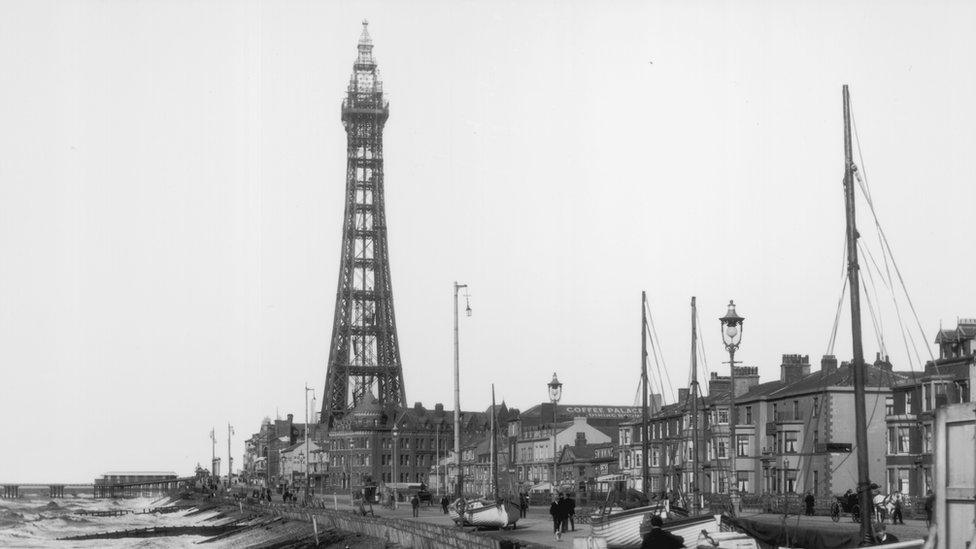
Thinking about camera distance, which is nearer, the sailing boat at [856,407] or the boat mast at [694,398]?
the sailing boat at [856,407]

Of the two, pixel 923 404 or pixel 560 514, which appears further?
pixel 923 404

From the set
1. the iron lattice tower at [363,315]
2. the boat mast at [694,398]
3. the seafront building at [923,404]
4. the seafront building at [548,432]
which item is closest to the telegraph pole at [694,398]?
the boat mast at [694,398]

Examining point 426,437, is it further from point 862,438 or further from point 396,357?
point 862,438

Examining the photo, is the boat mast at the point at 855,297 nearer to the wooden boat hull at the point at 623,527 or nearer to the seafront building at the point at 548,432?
the wooden boat hull at the point at 623,527

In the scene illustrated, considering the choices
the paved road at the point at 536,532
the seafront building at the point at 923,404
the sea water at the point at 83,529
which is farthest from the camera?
the sea water at the point at 83,529

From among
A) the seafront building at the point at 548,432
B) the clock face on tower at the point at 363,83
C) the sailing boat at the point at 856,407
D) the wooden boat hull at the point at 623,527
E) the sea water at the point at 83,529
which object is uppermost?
the clock face on tower at the point at 363,83

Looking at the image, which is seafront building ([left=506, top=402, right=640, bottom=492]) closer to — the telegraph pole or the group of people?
the telegraph pole

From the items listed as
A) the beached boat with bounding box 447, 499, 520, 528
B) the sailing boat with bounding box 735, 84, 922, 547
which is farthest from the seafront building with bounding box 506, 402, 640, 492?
the sailing boat with bounding box 735, 84, 922, 547

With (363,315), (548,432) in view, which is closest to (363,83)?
(363,315)

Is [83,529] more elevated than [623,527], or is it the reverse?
[623,527]

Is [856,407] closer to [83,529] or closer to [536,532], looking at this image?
[536,532]

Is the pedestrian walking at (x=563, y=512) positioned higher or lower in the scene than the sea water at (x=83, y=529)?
higher

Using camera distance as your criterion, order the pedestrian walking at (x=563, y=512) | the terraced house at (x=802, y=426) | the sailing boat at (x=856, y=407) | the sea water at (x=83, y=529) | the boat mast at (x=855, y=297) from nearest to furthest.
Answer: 1. the sailing boat at (x=856, y=407)
2. the boat mast at (x=855, y=297)
3. the pedestrian walking at (x=563, y=512)
4. the terraced house at (x=802, y=426)
5. the sea water at (x=83, y=529)
